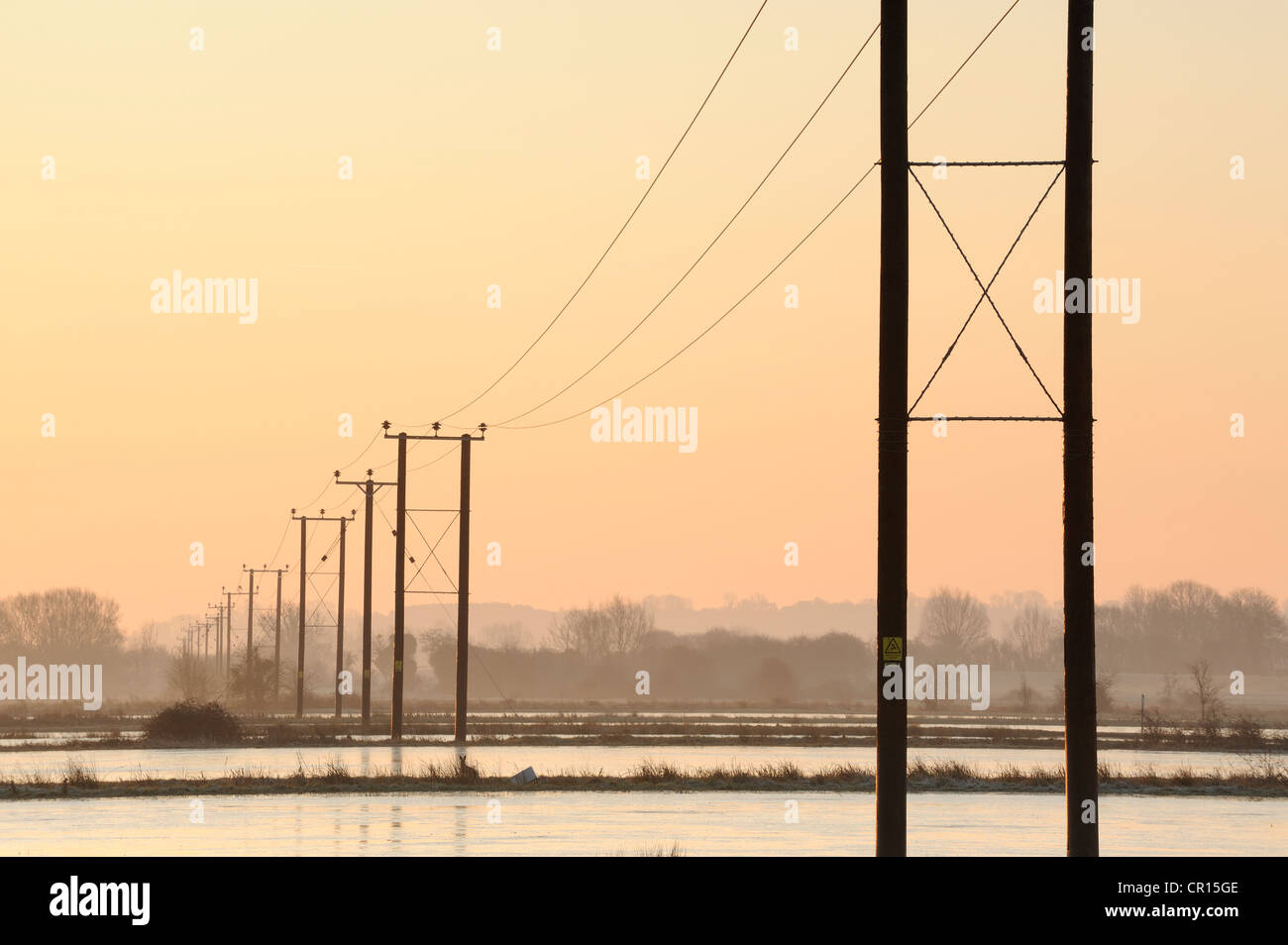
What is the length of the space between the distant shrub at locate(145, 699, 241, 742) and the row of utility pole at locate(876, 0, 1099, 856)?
176 feet

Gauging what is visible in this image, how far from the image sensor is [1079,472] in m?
21.5

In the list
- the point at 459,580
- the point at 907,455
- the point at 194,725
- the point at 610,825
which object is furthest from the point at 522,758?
the point at 907,455

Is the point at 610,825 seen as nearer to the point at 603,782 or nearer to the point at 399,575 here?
the point at 603,782

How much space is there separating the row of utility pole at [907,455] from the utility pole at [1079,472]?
1 centimetres

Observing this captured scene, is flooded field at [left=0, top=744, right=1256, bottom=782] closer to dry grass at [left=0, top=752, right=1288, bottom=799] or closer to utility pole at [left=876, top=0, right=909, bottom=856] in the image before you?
dry grass at [left=0, top=752, right=1288, bottom=799]

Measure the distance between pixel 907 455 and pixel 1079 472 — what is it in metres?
2.19

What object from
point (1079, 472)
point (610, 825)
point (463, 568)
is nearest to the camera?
point (1079, 472)

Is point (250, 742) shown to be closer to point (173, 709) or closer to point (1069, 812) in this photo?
point (173, 709)

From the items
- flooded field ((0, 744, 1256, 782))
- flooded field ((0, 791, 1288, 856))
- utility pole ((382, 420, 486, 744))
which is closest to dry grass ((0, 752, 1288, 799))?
flooded field ((0, 791, 1288, 856))

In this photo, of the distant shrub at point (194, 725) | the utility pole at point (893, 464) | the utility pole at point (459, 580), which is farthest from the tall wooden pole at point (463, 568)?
the utility pole at point (893, 464)

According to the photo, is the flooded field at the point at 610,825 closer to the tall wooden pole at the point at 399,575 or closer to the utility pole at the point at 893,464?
the utility pole at the point at 893,464

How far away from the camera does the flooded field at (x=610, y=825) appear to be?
89.6 ft
